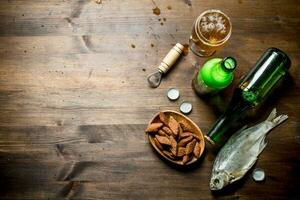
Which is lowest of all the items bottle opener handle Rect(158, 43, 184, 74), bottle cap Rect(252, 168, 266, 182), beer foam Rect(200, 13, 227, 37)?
bottle cap Rect(252, 168, 266, 182)

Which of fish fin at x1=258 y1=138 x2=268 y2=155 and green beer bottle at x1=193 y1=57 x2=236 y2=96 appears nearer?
green beer bottle at x1=193 y1=57 x2=236 y2=96

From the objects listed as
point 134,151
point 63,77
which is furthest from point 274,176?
point 63,77

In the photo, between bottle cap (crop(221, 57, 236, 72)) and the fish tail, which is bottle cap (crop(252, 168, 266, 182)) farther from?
bottle cap (crop(221, 57, 236, 72))

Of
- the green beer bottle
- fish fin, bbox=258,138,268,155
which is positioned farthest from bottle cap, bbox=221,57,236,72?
fish fin, bbox=258,138,268,155

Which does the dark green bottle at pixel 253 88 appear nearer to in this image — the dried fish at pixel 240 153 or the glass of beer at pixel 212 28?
the dried fish at pixel 240 153

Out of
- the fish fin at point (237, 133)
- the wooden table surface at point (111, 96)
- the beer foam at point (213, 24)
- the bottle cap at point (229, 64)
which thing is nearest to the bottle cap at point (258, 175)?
the wooden table surface at point (111, 96)

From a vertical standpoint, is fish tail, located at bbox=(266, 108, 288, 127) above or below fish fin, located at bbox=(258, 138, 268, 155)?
above

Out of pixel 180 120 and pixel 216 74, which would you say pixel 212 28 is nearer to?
pixel 216 74
